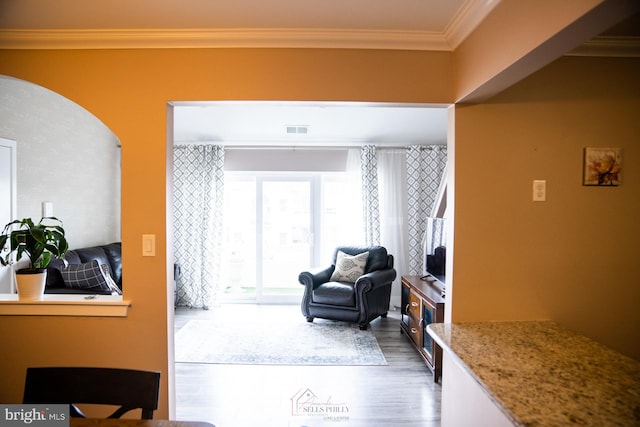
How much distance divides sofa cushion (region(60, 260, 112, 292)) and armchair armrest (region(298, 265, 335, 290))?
2.06 m

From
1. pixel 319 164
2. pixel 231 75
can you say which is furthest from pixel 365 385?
pixel 319 164

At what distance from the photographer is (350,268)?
168 inches

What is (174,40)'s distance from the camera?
72.7 inches

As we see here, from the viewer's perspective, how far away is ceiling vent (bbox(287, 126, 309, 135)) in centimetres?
408

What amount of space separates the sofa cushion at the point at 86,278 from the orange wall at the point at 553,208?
3078mm

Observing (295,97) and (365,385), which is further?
(365,385)

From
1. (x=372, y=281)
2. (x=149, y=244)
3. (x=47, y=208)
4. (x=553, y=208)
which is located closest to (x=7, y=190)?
(x=47, y=208)

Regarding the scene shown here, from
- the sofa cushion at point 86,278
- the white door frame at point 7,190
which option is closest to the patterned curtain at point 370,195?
the sofa cushion at point 86,278

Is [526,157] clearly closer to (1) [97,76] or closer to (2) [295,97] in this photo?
(2) [295,97]

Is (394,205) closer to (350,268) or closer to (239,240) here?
(350,268)

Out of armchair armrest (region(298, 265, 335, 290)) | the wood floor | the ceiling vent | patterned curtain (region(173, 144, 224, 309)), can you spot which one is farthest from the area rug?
the ceiling vent

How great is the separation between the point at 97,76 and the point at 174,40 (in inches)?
20.0

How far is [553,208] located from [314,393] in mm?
2118

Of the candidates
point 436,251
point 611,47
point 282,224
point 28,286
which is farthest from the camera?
point 282,224
